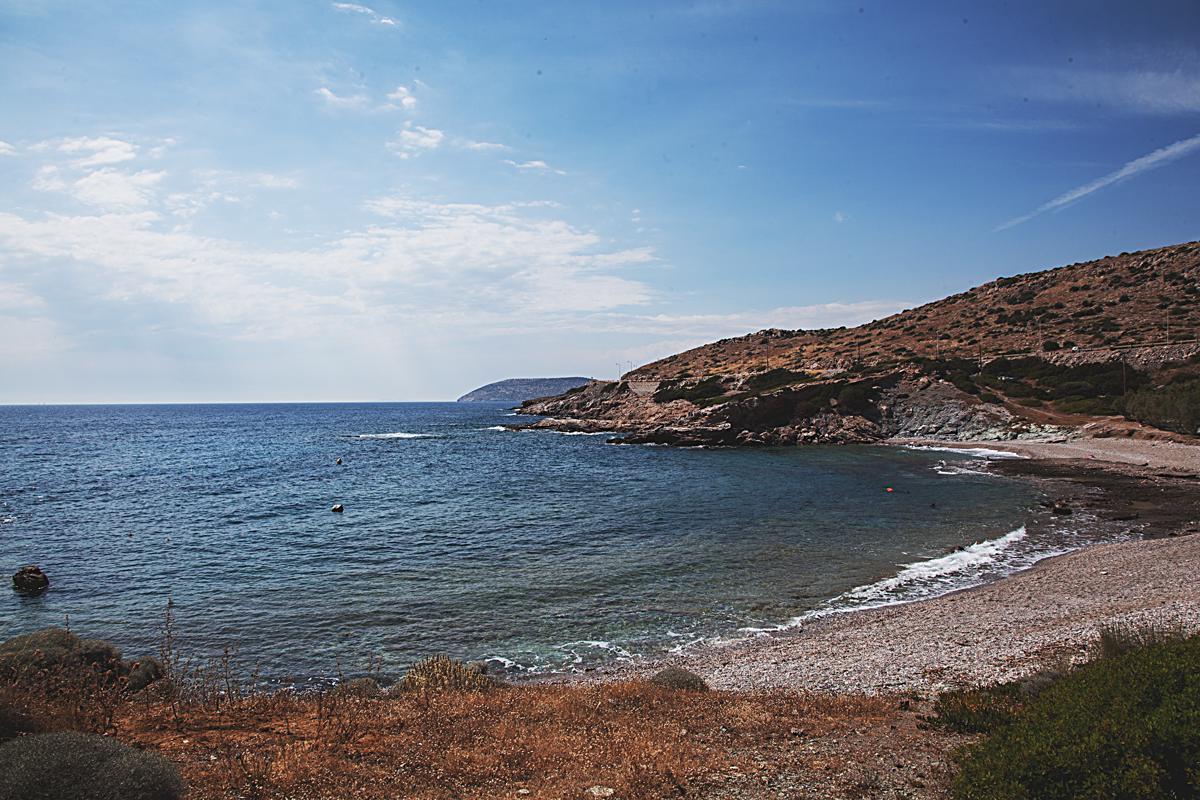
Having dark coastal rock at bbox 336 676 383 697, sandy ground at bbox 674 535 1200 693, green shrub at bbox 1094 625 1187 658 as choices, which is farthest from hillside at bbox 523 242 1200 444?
dark coastal rock at bbox 336 676 383 697

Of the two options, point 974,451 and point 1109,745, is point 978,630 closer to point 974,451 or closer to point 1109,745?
point 1109,745

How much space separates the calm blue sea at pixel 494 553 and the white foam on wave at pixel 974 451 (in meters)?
3.50

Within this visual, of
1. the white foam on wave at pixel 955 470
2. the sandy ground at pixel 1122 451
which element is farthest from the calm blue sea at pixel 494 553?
the sandy ground at pixel 1122 451

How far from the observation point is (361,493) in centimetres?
4128

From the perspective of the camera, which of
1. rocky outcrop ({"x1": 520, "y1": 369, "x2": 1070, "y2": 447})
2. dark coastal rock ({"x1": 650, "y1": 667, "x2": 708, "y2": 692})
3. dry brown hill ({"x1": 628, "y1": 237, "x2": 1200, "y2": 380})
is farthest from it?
dry brown hill ({"x1": 628, "y1": 237, "x2": 1200, "y2": 380})

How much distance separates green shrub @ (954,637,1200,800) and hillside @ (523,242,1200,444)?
55.0m

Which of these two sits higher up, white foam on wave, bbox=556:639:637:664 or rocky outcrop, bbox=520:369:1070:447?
rocky outcrop, bbox=520:369:1070:447

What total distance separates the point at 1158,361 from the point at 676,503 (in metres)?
54.3

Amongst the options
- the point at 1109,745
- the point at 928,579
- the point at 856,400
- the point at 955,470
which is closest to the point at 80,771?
the point at 1109,745

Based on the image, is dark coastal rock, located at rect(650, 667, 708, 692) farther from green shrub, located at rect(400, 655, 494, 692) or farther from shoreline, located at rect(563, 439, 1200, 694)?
green shrub, located at rect(400, 655, 494, 692)

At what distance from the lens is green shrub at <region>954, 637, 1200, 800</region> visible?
4977 mm

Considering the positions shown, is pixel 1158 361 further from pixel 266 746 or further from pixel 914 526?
pixel 266 746

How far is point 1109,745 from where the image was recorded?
525 cm

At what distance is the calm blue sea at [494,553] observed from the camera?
55.9ft
